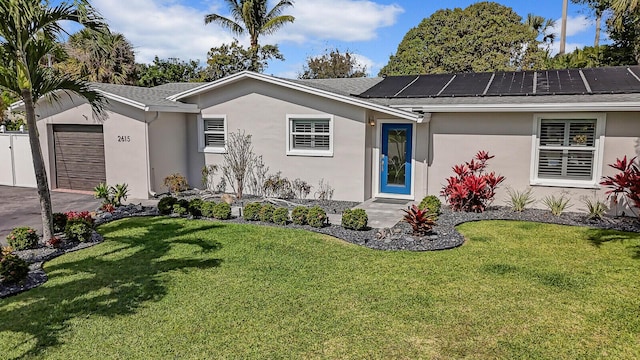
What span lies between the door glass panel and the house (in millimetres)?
32

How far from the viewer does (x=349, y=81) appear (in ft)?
59.1

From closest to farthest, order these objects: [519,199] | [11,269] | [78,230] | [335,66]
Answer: [11,269]
[78,230]
[519,199]
[335,66]

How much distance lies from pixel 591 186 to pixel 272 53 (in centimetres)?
2416

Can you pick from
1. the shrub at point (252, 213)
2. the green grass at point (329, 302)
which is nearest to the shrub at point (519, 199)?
the green grass at point (329, 302)

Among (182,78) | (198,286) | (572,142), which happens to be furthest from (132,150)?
(182,78)

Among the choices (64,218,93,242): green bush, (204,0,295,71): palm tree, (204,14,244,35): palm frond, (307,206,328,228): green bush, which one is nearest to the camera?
(64,218,93,242): green bush

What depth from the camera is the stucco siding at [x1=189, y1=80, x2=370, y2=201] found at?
43.0 ft

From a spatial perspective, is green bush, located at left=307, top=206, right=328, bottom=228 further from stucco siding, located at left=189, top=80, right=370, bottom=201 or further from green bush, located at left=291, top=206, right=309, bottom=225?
stucco siding, located at left=189, top=80, right=370, bottom=201

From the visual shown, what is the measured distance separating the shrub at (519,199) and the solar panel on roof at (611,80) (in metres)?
3.27

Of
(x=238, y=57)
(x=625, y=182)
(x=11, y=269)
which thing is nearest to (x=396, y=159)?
(x=625, y=182)

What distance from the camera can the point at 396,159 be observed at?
44.5ft

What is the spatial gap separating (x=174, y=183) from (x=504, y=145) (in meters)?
10.4

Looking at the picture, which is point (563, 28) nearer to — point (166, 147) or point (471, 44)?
point (471, 44)

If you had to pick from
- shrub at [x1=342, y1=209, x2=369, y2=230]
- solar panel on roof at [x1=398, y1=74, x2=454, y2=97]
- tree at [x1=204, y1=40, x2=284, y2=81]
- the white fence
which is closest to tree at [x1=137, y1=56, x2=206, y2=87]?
tree at [x1=204, y1=40, x2=284, y2=81]
